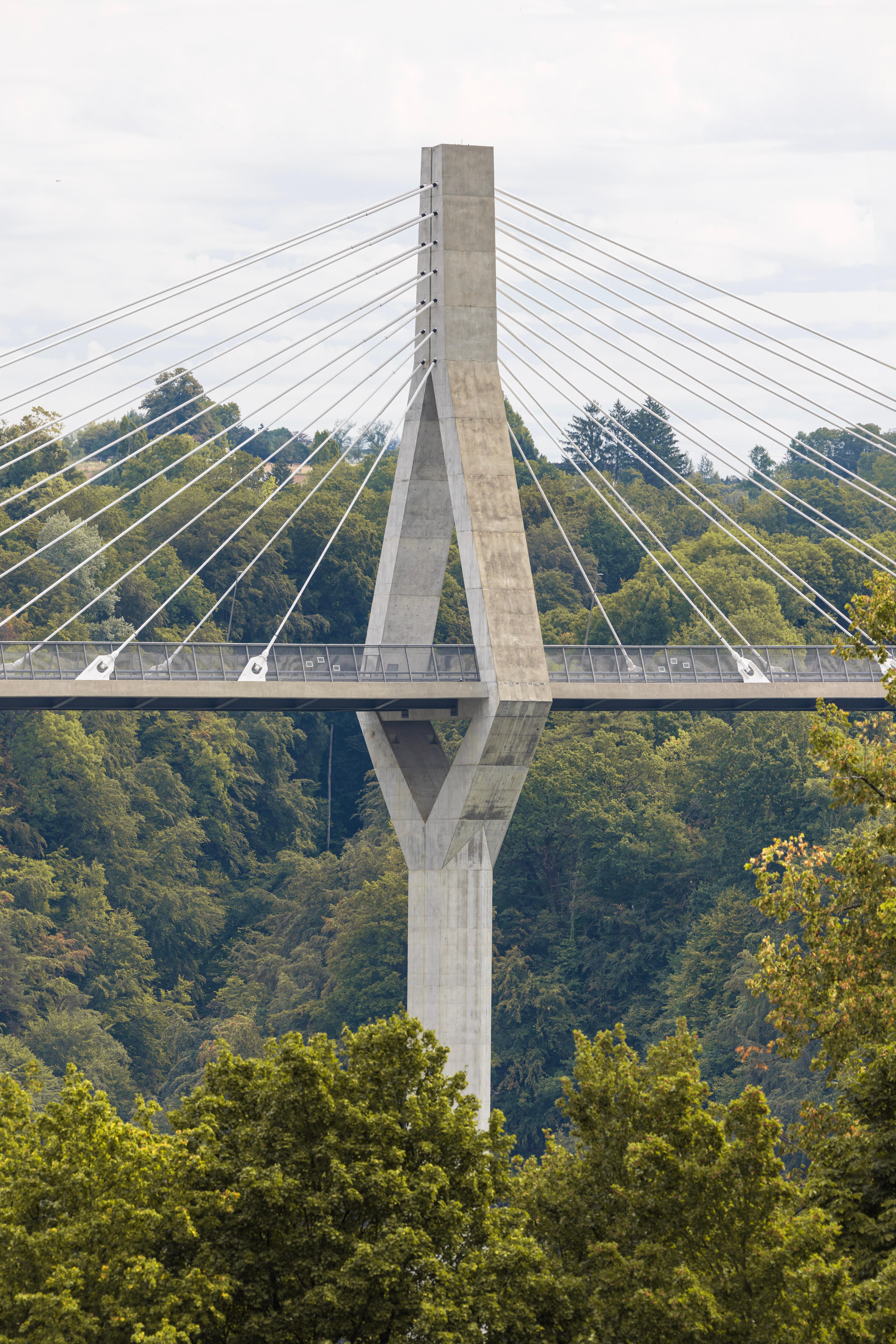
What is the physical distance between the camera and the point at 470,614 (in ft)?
129

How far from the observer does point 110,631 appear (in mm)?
79125

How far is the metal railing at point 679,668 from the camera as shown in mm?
41562

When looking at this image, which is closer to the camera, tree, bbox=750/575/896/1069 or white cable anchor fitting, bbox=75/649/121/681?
tree, bbox=750/575/896/1069

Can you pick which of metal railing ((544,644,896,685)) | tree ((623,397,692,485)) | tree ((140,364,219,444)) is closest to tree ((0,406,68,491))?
tree ((140,364,219,444))

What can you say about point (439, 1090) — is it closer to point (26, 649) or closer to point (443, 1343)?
point (443, 1343)

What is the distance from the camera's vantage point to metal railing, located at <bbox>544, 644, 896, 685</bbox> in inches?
1636

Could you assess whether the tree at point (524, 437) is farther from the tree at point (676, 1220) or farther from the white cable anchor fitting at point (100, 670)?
the tree at point (676, 1220)

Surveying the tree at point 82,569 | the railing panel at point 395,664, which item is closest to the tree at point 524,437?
the tree at point 82,569

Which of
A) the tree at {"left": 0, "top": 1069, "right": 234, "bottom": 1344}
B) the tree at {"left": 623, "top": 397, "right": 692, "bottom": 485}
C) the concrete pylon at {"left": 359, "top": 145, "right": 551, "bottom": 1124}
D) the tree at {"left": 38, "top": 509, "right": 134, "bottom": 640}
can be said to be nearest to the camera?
the tree at {"left": 0, "top": 1069, "right": 234, "bottom": 1344}

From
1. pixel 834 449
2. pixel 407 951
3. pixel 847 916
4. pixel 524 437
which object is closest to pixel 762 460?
pixel 834 449

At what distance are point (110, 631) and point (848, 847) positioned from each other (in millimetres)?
61963

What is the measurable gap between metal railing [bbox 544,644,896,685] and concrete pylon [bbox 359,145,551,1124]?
1.44 metres

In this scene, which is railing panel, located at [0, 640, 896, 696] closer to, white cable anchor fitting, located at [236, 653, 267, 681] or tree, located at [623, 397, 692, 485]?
white cable anchor fitting, located at [236, 653, 267, 681]

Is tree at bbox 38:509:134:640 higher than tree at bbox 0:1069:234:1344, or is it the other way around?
tree at bbox 38:509:134:640
